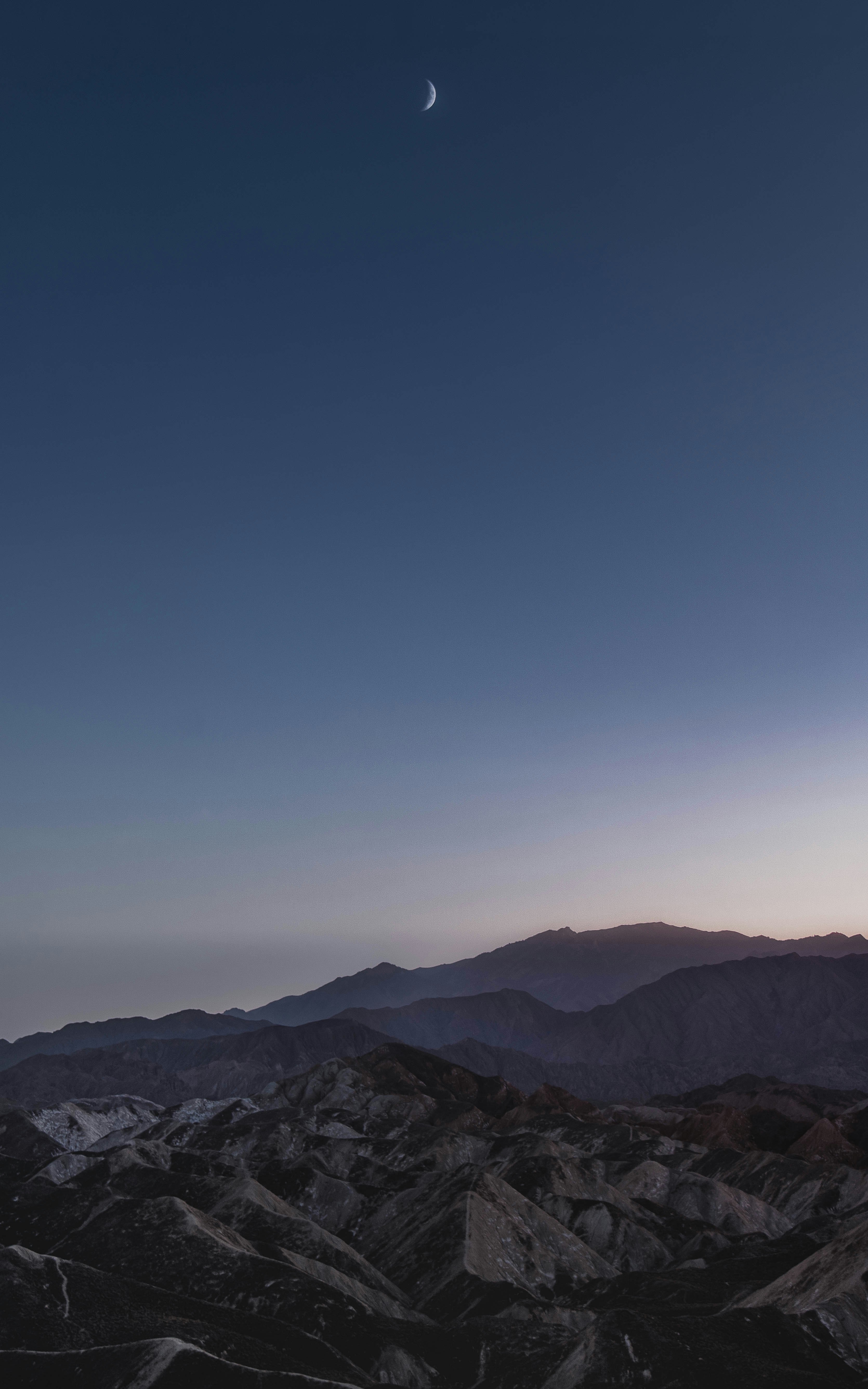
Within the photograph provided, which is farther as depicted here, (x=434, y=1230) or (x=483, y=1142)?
(x=483, y=1142)

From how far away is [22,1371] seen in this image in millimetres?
39812

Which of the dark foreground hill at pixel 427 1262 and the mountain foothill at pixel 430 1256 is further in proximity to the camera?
the mountain foothill at pixel 430 1256

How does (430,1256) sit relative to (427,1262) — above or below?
above

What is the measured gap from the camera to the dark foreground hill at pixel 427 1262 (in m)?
46.1

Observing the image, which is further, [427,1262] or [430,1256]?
[430,1256]

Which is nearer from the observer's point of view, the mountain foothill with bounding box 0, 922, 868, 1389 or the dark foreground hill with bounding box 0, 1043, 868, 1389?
the dark foreground hill with bounding box 0, 1043, 868, 1389

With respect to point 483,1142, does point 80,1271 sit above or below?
above

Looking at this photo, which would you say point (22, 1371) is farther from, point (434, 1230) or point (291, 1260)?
point (434, 1230)

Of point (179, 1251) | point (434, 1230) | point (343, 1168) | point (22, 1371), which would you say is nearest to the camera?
point (22, 1371)

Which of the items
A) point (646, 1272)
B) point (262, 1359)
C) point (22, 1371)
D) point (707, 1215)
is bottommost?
point (707, 1215)

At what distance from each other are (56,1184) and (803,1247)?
79.5 m

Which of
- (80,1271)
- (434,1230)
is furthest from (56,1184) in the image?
(80,1271)

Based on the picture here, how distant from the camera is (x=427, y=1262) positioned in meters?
81.9

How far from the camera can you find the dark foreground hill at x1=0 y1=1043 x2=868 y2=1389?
46125 millimetres
